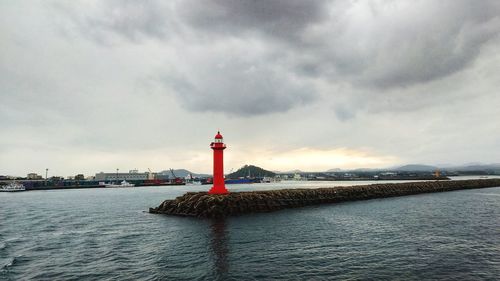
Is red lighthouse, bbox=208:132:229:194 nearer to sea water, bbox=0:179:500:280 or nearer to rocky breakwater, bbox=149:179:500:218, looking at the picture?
rocky breakwater, bbox=149:179:500:218

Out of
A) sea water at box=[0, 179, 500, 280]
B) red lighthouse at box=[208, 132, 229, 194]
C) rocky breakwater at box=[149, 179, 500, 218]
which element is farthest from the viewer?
red lighthouse at box=[208, 132, 229, 194]

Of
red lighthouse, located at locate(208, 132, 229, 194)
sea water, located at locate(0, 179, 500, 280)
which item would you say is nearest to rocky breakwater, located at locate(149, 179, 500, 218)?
red lighthouse, located at locate(208, 132, 229, 194)

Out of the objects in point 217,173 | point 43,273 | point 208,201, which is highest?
point 217,173

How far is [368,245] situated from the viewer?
19531 mm

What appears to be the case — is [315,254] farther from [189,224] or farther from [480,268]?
[189,224]

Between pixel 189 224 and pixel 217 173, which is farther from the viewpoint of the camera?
pixel 217 173

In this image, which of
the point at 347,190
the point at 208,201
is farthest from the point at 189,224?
the point at 347,190

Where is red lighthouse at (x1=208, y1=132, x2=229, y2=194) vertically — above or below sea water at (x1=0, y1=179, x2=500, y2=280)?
above

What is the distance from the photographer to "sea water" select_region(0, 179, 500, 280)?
14.6 m

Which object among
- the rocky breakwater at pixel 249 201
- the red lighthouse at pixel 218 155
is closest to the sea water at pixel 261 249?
the rocky breakwater at pixel 249 201

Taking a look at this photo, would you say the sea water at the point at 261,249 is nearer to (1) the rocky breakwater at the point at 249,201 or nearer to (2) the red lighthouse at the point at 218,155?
(1) the rocky breakwater at the point at 249,201

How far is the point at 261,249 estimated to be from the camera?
1881 cm

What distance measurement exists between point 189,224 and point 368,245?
16344mm

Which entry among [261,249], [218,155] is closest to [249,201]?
[218,155]
